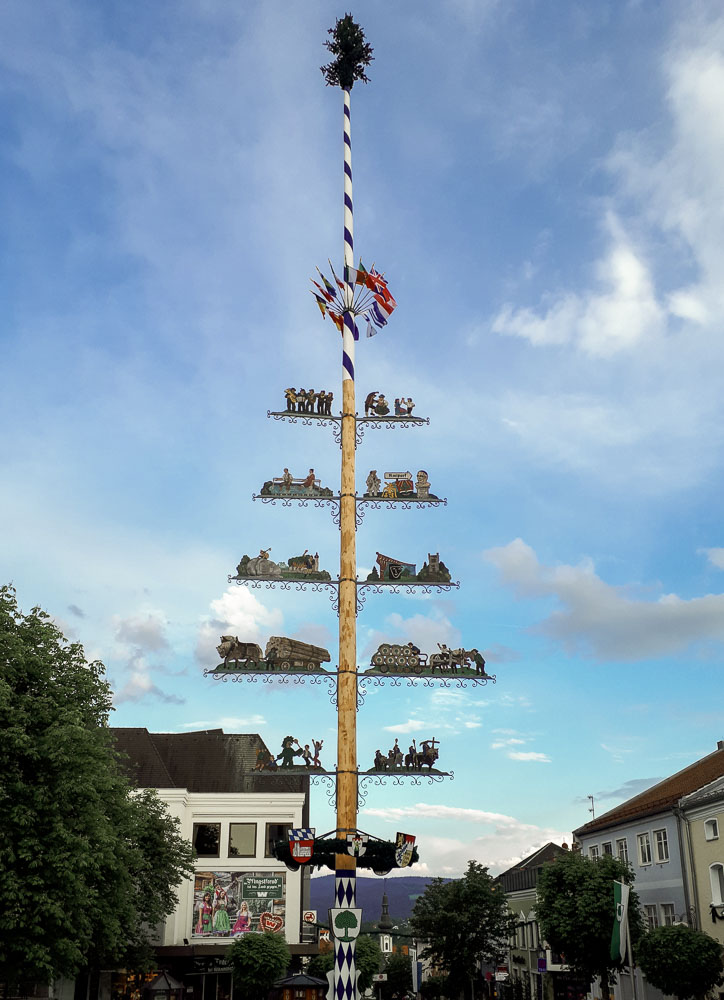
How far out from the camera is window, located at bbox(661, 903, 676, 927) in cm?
4166

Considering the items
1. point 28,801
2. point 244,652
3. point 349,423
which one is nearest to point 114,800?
point 28,801

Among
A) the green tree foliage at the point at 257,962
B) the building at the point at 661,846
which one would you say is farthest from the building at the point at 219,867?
the building at the point at 661,846

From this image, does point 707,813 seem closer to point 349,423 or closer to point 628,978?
point 628,978

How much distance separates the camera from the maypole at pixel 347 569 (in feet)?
65.1

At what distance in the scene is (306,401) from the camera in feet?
75.8

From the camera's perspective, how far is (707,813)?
129ft

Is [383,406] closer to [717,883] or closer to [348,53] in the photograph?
[348,53]

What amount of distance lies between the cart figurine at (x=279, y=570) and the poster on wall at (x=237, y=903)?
35567 millimetres

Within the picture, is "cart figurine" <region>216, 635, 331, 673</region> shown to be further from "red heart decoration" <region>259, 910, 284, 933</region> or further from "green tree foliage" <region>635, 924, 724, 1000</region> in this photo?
"red heart decoration" <region>259, 910, 284, 933</region>

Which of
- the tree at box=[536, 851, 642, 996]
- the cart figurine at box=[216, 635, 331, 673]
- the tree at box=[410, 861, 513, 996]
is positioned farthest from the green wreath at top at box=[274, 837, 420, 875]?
the tree at box=[410, 861, 513, 996]

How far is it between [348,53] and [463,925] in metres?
47.3

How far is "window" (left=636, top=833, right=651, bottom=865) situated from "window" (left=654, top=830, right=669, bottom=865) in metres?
1.05

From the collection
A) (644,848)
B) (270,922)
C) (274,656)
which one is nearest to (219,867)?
(270,922)

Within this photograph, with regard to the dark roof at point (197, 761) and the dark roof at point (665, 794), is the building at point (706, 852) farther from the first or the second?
the dark roof at point (197, 761)
